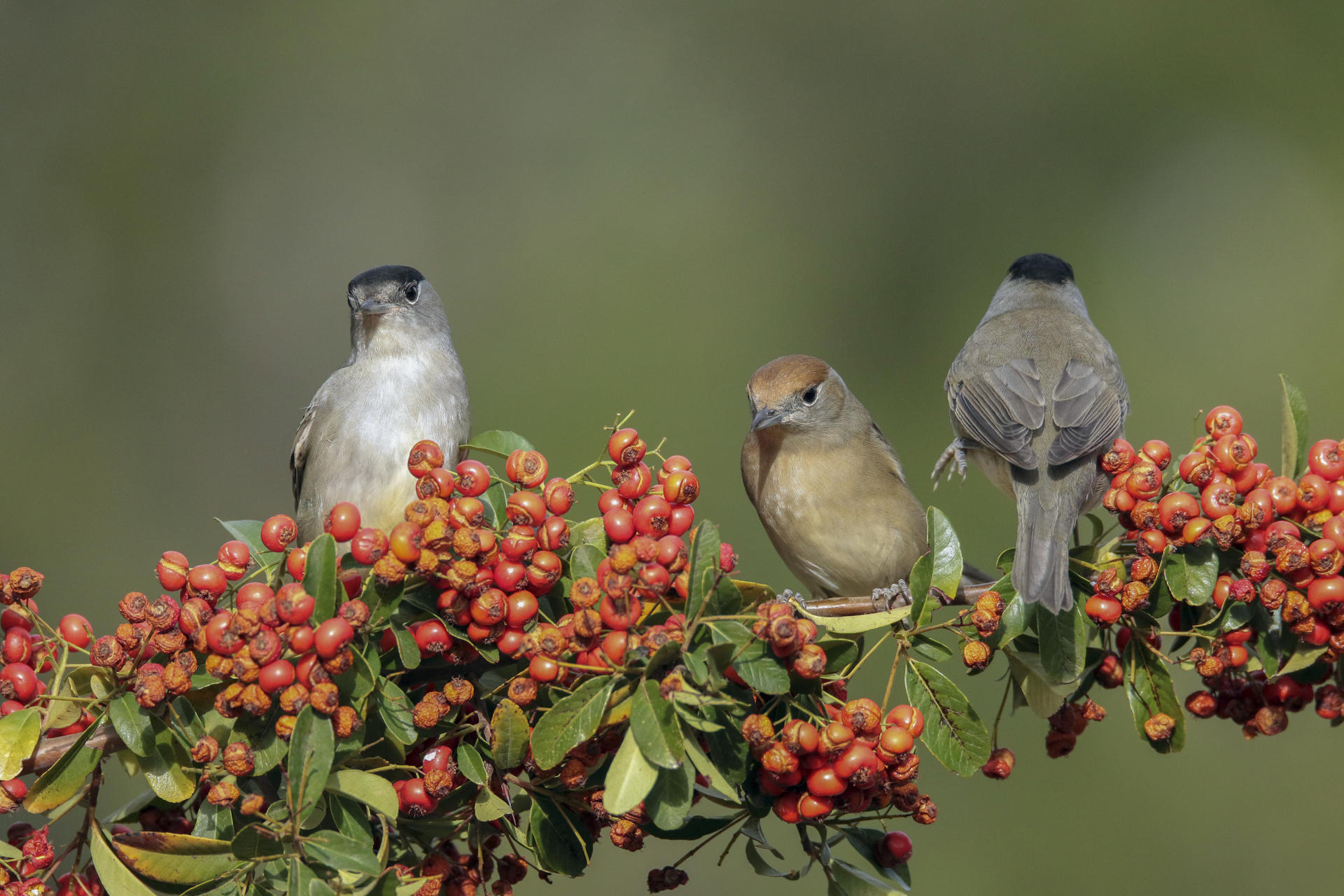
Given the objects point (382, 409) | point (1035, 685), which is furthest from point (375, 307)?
point (1035, 685)

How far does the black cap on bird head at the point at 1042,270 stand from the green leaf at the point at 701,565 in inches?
129

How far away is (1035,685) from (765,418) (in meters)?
1.35

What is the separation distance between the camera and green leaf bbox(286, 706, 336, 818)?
2080mm

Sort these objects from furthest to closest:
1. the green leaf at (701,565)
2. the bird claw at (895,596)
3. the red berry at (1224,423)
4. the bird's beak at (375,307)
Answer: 1. the bird's beak at (375,307)
2. the bird claw at (895,596)
3. the red berry at (1224,423)
4. the green leaf at (701,565)

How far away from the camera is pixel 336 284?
1133 cm

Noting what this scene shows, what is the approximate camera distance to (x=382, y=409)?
4.10 metres

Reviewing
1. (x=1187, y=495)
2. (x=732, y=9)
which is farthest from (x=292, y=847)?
(x=732, y=9)

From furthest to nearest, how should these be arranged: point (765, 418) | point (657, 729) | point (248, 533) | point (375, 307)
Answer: point (375, 307), point (765, 418), point (248, 533), point (657, 729)

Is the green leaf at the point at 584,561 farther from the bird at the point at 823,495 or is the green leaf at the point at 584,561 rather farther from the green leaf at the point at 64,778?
the bird at the point at 823,495

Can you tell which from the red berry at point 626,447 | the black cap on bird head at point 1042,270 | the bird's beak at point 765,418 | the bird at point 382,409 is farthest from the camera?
the black cap on bird head at point 1042,270

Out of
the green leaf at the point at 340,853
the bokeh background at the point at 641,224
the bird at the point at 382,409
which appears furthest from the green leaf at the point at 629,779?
the bokeh background at the point at 641,224

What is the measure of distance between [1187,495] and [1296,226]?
8.90m

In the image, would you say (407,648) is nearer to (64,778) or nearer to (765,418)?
(64,778)

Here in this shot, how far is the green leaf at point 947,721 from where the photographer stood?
2.31 m
